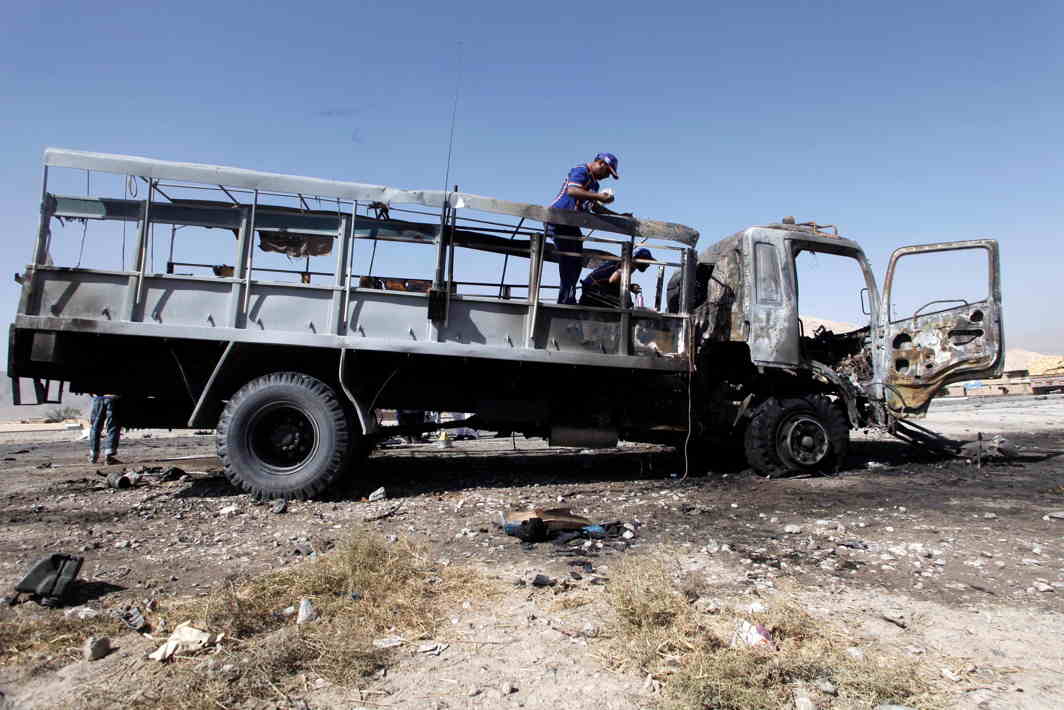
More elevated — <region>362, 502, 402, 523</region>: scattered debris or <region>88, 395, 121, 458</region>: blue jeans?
<region>88, 395, 121, 458</region>: blue jeans

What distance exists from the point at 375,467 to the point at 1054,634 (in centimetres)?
603

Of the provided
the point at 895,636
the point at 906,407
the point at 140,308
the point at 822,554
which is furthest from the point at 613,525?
the point at 140,308

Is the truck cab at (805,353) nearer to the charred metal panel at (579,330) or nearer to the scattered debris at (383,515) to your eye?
the charred metal panel at (579,330)

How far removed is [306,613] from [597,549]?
181 centimetres

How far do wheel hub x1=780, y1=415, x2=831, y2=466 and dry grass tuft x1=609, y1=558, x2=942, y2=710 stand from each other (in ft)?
11.7

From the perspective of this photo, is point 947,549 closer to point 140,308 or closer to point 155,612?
point 155,612

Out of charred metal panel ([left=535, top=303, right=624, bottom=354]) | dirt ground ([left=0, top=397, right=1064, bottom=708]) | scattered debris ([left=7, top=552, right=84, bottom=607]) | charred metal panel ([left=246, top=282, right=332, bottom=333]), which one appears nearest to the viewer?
dirt ground ([left=0, top=397, right=1064, bottom=708])

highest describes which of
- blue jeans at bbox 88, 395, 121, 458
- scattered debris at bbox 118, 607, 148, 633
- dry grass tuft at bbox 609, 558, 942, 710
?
blue jeans at bbox 88, 395, 121, 458

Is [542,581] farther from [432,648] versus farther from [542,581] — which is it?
[432,648]

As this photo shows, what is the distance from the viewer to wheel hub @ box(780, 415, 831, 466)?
6.04m

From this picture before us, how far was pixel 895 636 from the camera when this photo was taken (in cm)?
245

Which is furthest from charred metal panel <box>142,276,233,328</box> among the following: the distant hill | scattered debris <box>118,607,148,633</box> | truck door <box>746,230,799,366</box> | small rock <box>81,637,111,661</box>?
the distant hill

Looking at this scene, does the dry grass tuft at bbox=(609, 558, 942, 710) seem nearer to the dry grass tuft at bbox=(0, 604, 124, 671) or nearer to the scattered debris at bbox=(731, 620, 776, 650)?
the scattered debris at bbox=(731, 620, 776, 650)

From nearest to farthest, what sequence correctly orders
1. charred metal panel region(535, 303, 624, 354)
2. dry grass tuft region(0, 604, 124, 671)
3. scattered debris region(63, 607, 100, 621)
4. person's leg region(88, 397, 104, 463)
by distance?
dry grass tuft region(0, 604, 124, 671), scattered debris region(63, 607, 100, 621), charred metal panel region(535, 303, 624, 354), person's leg region(88, 397, 104, 463)
